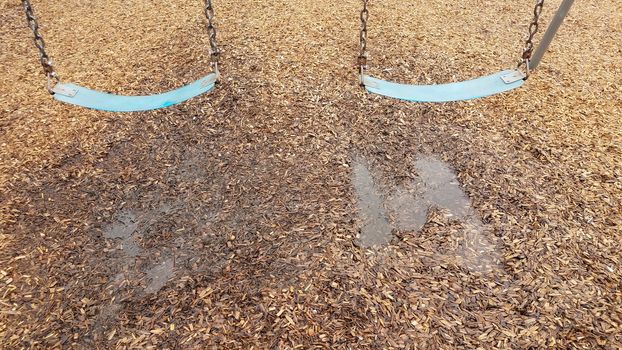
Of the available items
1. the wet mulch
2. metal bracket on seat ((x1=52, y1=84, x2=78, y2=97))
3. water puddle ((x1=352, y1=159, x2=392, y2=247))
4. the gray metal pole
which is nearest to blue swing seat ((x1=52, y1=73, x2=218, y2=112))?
metal bracket on seat ((x1=52, y1=84, x2=78, y2=97))

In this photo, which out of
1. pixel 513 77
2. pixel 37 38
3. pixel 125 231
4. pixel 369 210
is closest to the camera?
pixel 37 38

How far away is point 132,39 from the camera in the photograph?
16.4 ft

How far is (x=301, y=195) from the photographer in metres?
3.23

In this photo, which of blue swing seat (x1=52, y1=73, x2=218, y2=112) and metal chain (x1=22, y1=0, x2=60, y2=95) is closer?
metal chain (x1=22, y1=0, x2=60, y2=95)

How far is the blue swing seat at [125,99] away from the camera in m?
2.97

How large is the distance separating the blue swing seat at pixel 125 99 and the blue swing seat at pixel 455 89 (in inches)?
41.7

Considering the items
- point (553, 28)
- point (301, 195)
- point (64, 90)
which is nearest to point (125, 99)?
point (64, 90)

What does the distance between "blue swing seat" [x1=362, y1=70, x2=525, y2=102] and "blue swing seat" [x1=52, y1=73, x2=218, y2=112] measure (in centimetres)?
106

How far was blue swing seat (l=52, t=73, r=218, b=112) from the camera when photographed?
297 centimetres

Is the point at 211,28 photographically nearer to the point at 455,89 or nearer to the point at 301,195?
the point at 301,195

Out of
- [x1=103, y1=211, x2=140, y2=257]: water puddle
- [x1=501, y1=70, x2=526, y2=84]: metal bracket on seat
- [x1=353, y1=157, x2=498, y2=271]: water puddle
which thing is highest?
[x1=501, y1=70, x2=526, y2=84]: metal bracket on seat

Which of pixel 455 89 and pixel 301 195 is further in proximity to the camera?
pixel 301 195

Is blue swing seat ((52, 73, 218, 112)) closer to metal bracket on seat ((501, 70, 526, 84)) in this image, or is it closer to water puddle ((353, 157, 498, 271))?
water puddle ((353, 157, 498, 271))

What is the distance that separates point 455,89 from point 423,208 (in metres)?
0.83
